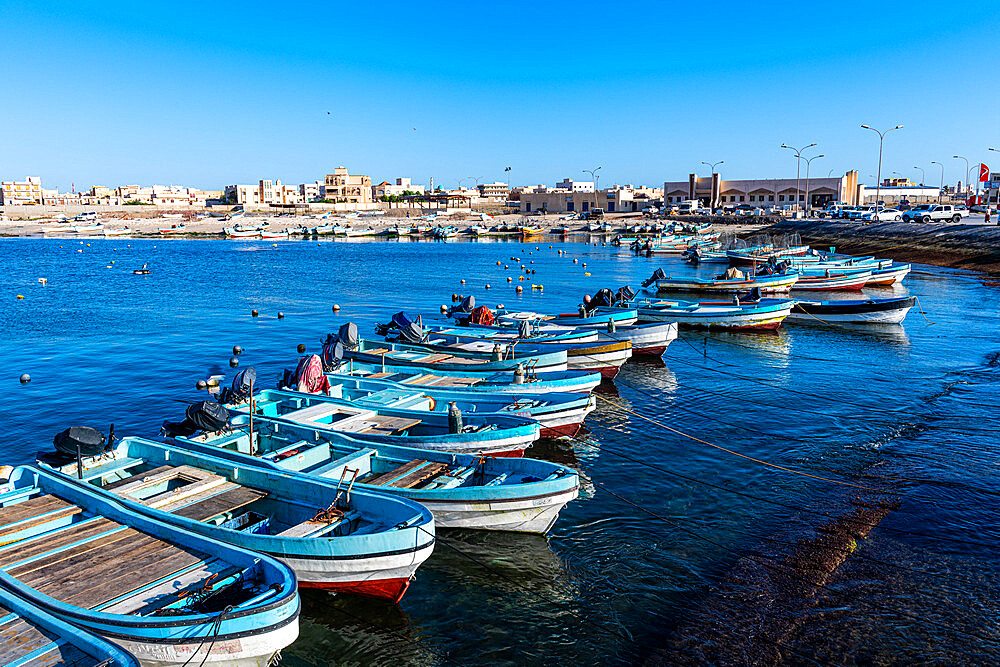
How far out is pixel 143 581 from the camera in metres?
8.02

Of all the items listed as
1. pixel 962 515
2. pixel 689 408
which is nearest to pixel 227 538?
pixel 962 515

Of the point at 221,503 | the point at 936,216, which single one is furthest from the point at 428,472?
the point at 936,216

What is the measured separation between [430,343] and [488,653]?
1362 centimetres

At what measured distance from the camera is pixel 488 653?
29.0ft

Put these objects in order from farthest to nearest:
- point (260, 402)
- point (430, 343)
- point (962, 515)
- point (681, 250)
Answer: point (681, 250), point (430, 343), point (260, 402), point (962, 515)

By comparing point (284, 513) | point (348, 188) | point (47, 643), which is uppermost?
point (348, 188)

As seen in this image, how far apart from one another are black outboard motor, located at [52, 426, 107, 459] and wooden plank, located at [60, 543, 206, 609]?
3.76 meters

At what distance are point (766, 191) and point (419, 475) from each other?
144592 millimetres

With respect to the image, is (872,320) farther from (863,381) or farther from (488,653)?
(488,653)

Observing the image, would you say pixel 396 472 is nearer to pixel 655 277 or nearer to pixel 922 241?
pixel 655 277

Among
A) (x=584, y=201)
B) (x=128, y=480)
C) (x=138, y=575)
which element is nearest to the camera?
(x=138, y=575)

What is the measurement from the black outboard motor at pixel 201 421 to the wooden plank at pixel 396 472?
374cm

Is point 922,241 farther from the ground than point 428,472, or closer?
farther from the ground

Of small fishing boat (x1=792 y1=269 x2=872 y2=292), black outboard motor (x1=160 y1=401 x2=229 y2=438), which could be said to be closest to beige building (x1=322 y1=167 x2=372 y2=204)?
small fishing boat (x1=792 y1=269 x2=872 y2=292)
